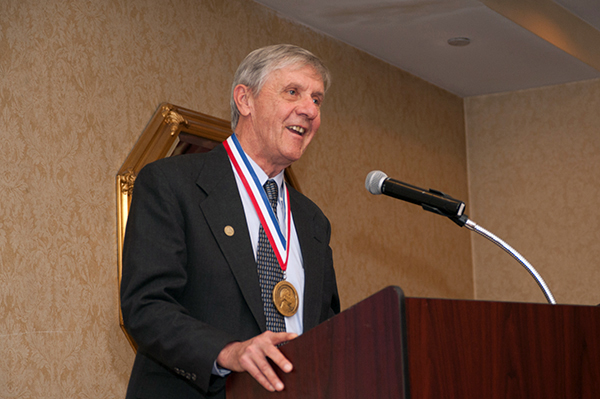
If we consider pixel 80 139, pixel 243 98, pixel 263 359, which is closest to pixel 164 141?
pixel 80 139

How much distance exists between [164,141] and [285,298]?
1631 millimetres

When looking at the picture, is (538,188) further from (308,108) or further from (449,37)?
(308,108)

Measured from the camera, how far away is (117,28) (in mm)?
2965

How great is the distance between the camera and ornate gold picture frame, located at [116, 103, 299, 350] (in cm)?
285

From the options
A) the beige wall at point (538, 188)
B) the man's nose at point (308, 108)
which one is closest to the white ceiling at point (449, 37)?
the beige wall at point (538, 188)

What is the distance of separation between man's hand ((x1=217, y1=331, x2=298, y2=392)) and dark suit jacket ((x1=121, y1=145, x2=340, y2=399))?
9 cm

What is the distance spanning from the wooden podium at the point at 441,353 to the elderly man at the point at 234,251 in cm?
6

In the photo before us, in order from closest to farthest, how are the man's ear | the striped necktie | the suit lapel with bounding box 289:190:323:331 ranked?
the striped necktie, the suit lapel with bounding box 289:190:323:331, the man's ear

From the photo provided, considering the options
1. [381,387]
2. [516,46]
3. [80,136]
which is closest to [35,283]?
[80,136]

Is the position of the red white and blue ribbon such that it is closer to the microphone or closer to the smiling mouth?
the smiling mouth

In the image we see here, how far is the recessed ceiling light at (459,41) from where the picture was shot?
440cm

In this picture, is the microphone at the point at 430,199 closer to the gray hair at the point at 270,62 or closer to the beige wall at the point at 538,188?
the gray hair at the point at 270,62

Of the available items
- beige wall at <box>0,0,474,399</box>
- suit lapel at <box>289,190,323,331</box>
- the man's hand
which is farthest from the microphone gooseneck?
beige wall at <box>0,0,474,399</box>

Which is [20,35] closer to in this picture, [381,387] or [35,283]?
[35,283]
